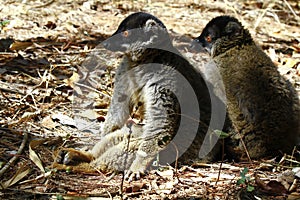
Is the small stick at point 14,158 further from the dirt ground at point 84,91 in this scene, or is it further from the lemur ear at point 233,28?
the lemur ear at point 233,28

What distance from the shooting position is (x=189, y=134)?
5023 millimetres

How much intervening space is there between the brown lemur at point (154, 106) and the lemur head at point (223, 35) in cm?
103

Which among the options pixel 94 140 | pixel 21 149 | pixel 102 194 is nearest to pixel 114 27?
pixel 94 140

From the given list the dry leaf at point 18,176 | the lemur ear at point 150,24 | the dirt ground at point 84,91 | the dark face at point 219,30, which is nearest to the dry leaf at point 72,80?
the dirt ground at point 84,91

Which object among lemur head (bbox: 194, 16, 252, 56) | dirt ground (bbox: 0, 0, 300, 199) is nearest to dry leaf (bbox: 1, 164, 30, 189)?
dirt ground (bbox: 0, 0, 300, 199)

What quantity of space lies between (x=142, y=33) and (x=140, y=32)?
2cm

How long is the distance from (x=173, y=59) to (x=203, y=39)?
152 centimetres

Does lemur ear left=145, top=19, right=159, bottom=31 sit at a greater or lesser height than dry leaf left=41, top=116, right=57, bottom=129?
greater

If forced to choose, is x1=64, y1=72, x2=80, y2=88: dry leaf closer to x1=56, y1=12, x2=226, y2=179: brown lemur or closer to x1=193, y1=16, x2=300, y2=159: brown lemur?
x1=56, y1=12, x2=226, y2=179: brown lemur

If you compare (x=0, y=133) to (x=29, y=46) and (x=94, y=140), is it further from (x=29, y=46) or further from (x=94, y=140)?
(x=29, y=46)

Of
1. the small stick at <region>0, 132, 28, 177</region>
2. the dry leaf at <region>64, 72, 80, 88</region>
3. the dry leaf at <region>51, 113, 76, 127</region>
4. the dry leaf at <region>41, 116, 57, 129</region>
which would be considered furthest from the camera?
the dry leaf at <region>64, 72, 80, 88</region>

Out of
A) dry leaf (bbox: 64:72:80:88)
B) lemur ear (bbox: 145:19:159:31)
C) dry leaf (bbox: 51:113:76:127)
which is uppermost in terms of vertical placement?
lemur ear (bbox: 145:19:159:31)

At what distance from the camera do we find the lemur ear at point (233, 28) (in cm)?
621

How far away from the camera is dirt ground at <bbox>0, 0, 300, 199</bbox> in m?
4.34
